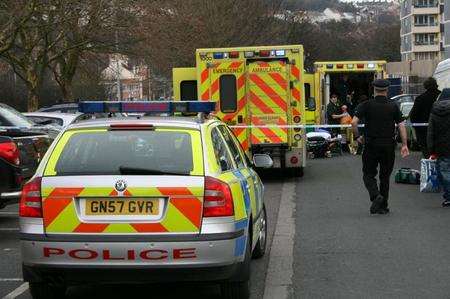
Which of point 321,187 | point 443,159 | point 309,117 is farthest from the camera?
point 309,117

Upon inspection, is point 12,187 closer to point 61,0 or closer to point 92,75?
point 61,0

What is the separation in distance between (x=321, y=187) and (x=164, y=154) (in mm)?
8383

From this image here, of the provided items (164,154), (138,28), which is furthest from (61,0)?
(164,154)

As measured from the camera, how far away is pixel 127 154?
5488 mm

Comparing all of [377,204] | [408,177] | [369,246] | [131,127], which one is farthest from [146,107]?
[408,177]

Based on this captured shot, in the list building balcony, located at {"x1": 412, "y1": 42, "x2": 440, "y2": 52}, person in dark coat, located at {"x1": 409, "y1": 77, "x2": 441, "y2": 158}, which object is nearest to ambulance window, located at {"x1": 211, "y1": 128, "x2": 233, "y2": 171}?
person in dark coat, located at {"x1": 409, "y1": 77, "x2": 441, "y2": 158}

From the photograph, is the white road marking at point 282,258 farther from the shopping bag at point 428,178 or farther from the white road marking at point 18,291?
the shopping bag at point 428,178

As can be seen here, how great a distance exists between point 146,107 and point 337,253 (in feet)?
8.98

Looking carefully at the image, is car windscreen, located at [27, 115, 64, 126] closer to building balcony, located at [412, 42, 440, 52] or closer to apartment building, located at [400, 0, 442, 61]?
apartment building, located at [400, 0, 442, 61]

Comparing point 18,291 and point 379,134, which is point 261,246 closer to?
point 18,291

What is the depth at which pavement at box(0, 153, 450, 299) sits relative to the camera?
20.5ft

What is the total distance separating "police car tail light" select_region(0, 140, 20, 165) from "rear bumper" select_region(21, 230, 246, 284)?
3.55m

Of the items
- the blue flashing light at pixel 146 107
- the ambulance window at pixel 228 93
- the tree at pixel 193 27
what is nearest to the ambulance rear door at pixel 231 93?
the ambulance window at pixel 228 93

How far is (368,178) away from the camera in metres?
9.93
